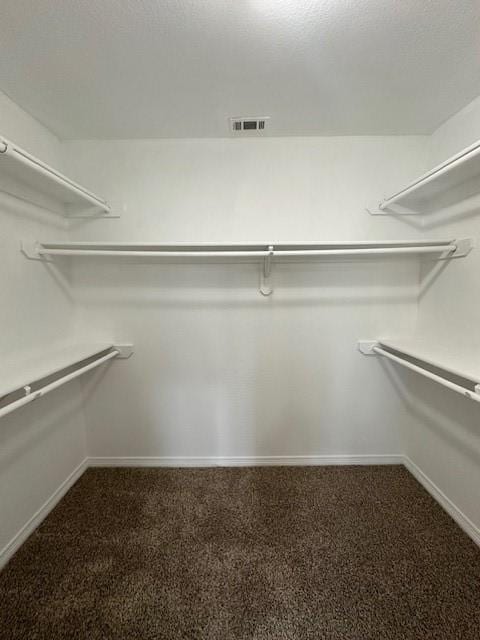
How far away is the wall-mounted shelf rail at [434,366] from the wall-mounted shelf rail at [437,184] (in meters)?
0.86

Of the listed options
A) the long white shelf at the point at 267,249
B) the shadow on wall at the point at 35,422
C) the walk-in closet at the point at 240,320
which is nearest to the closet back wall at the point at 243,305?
the walk-in closet at the point at 240,320

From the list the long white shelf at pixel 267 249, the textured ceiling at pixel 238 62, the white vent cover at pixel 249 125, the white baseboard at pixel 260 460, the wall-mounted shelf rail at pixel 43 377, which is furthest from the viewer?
the white baseboard at pixel 260 460

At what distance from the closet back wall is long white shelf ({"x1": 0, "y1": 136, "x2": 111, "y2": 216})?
167mm

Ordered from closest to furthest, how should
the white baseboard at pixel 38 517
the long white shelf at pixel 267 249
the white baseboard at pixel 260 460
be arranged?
the white baseboard at pixel 38 517, the long white shelf at pixel 267 249, the white baseboard at pixel 260 460

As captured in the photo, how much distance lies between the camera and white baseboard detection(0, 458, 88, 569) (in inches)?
49.5

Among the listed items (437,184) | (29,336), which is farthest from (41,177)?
(437,184)

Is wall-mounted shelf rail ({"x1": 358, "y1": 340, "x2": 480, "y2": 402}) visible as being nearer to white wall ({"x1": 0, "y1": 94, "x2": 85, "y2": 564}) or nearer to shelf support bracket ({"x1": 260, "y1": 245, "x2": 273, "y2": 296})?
shelf support bracket ({"x1": 260, "y1": 245, "x2": 273, "y2": 296})

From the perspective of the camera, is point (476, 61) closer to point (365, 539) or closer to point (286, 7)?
point (286, 7)

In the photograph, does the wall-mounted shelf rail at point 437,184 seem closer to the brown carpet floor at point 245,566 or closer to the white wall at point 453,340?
the white wall at point 453,340

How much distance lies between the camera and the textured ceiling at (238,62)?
2.99 ft

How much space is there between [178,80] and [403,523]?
2.58 m

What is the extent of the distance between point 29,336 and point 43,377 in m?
0.45

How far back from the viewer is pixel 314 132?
1.60 metres

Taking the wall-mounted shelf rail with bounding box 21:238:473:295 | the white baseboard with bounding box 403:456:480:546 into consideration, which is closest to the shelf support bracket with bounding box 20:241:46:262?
the wall-mounted shelf rail with bounding box 21:238:473:295
